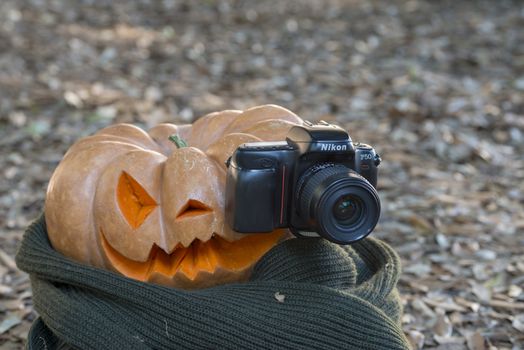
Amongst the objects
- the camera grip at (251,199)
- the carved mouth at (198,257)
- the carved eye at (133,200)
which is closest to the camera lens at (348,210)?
the camera grip at (251,199)

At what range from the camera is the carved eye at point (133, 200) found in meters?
2.13

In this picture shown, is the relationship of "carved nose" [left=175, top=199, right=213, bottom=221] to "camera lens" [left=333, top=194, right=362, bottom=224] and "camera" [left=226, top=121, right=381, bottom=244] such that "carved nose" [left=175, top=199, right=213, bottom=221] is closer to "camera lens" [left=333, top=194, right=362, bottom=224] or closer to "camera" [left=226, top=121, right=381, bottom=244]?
"camera" [left=226, top=121, right=381, bottom=244]

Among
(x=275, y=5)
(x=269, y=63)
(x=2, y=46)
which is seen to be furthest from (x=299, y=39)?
(x=2, y=46)

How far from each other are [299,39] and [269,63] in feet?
2.52

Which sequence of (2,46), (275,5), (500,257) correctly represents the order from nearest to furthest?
(500,257) → (2,46) → (275,5)

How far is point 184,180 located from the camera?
2064 millimetres

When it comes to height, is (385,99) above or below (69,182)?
below

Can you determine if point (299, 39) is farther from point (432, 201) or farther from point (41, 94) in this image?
point (432, 201)

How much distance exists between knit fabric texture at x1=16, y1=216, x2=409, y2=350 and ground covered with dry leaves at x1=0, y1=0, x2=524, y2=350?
1.94 feet

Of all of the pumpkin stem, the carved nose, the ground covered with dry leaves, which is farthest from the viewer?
the ground covered with dry leaves

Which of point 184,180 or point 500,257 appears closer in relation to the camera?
point 184,180

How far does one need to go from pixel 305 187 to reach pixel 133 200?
53cm

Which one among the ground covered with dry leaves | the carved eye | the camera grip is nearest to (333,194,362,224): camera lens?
the camera grip

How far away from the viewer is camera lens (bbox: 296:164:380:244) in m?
1.84
